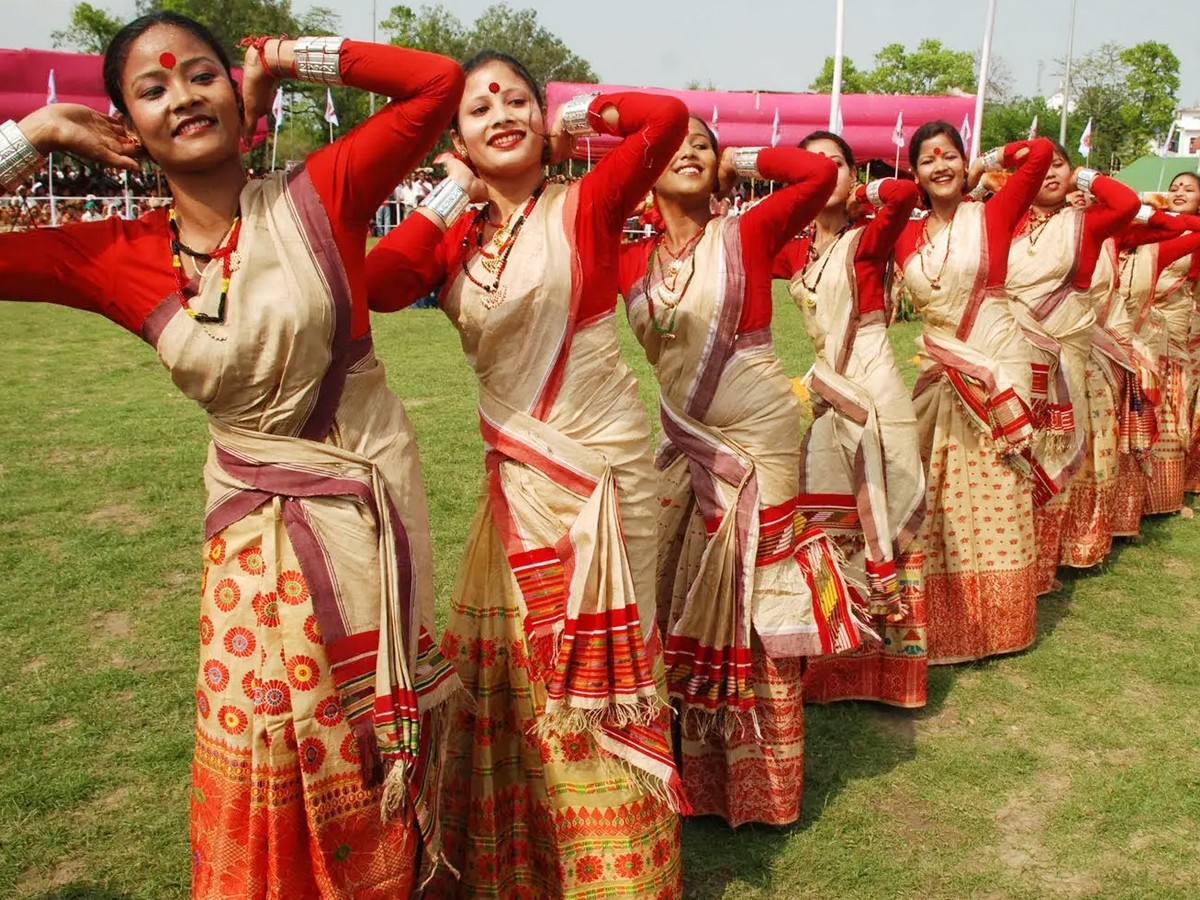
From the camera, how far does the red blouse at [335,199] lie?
7.92ft

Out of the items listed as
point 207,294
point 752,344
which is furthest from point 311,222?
point 752,344

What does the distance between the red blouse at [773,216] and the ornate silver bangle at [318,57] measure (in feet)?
4.60

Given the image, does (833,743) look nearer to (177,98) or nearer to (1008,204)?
(1008,204)

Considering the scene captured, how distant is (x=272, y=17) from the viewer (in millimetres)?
48250

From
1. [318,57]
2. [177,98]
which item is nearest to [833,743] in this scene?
[318,57]

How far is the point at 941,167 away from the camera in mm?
4938

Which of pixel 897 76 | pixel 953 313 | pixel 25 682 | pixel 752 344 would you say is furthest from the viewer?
pixel 897 76

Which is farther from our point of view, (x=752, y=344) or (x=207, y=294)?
(x=752, y=344)

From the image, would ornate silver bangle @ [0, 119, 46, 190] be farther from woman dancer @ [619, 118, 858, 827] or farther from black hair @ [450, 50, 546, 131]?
woman dancer @ [619, 118, 858, 827]

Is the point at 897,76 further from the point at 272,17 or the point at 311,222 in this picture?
the point at 311,222

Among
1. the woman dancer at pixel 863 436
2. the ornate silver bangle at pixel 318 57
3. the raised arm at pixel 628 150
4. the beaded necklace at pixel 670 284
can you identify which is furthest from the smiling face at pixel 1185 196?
the ornate silver bangle at pixel 318 57

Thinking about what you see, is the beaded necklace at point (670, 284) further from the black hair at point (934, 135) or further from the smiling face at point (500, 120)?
the black hair at point (934, 135)

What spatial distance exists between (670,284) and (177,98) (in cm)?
171

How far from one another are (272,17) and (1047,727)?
50.6 m
